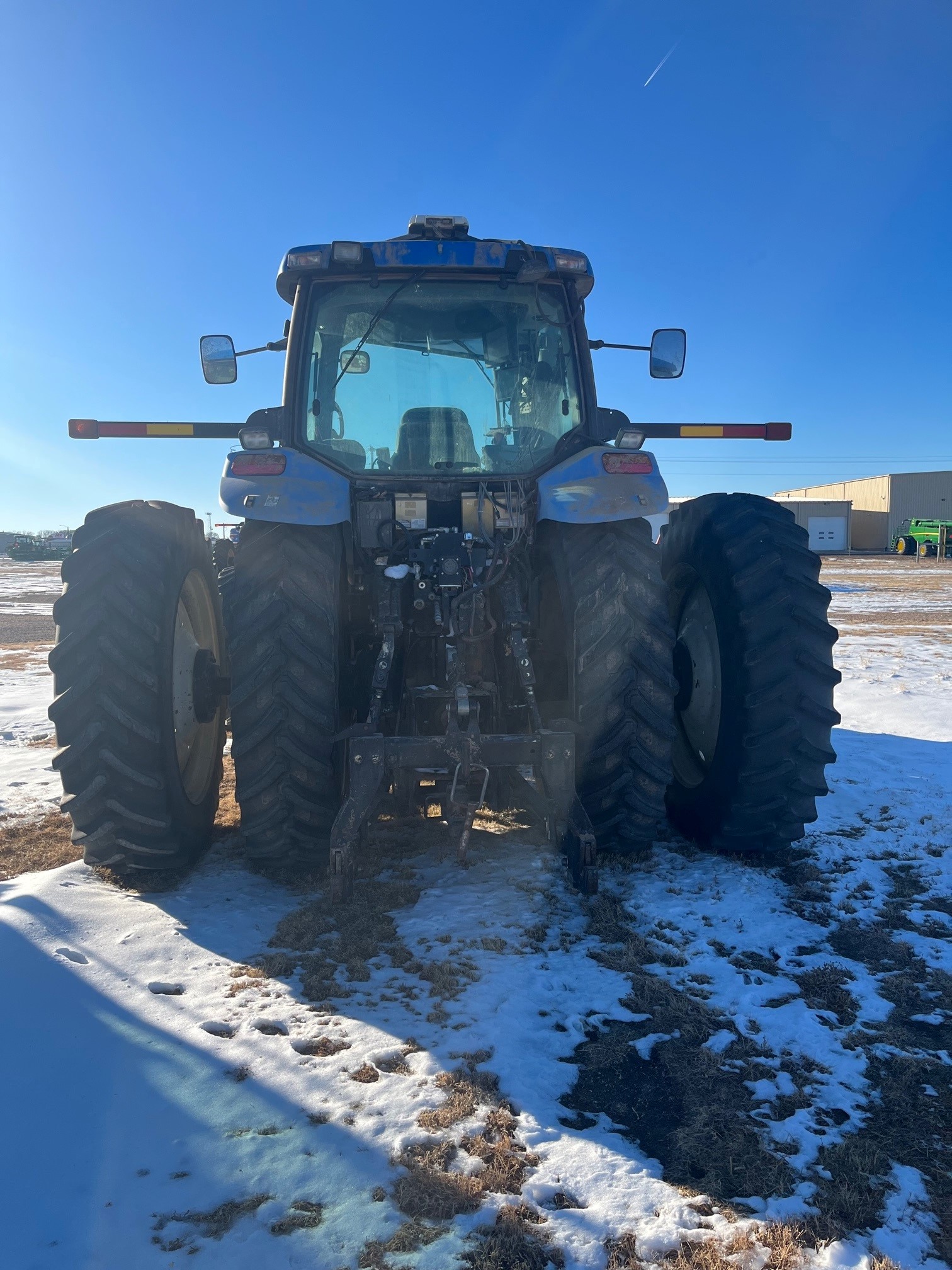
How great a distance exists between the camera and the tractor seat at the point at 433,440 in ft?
11.7

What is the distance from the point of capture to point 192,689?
3510mm

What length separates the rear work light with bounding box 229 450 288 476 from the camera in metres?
3.10

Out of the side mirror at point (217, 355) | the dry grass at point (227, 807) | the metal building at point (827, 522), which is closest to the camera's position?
the dry grass at point (227, 807)

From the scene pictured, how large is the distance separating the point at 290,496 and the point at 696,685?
6.71ft

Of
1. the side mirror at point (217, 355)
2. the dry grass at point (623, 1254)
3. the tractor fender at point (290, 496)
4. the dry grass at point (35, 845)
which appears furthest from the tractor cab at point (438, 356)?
the dry grass at point (623, 1254)

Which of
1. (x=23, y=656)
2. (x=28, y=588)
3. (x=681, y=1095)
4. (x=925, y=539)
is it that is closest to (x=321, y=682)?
(x=681, y=1095)

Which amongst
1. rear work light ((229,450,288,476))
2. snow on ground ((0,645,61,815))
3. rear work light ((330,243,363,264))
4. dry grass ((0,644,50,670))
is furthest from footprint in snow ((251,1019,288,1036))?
dry grass ((0,644,50,670))

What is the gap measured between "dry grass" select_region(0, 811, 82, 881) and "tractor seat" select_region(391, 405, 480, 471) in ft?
7.23

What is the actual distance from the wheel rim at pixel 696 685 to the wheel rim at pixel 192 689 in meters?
2.18

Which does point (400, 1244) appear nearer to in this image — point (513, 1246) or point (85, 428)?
point (513, 1246)

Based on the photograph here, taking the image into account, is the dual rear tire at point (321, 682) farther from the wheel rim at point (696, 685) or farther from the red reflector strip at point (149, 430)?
the red reflector strip at point (149, 430)

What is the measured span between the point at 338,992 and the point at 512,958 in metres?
0.56

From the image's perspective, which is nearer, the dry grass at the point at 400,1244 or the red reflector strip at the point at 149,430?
the dry grass at the point at 400,1244

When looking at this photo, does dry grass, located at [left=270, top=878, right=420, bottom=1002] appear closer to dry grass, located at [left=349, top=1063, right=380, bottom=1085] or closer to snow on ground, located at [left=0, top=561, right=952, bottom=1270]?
snow on ground, located at [left=0, top=561, right=952, bottom=1270]
